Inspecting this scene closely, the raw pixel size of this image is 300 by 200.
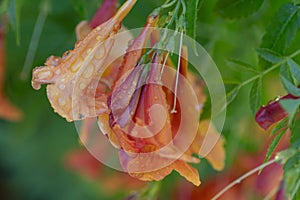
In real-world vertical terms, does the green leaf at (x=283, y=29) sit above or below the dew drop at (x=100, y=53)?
below

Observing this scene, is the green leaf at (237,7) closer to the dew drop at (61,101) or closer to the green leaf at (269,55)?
the green leaf at (269,55)

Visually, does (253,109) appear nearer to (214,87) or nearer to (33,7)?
(214,87)

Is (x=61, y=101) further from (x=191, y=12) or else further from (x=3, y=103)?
(x=3, y=103)

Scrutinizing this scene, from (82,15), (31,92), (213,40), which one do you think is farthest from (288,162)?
(31,92)

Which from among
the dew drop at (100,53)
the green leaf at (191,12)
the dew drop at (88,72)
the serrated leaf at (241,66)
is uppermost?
the dew drop at (100,53)

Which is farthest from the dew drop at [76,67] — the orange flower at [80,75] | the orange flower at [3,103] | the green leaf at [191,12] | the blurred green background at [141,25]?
the orange flower at [3,103]

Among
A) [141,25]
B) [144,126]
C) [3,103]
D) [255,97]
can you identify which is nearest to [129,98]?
[144,126]
